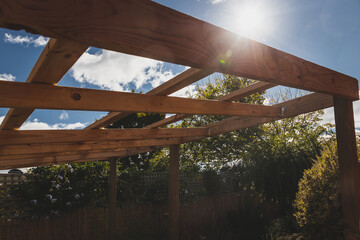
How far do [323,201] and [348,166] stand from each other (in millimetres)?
1070

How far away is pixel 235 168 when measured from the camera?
8156mm

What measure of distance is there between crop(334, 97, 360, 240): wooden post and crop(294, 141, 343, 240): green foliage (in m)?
0.74

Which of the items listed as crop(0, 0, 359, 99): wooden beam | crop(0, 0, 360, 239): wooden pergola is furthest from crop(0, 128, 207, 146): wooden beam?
crop(0, 0, 359, 99): wooden beam

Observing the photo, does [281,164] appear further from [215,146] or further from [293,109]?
[293,109]

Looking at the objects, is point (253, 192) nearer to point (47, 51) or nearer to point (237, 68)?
point (237, 68)

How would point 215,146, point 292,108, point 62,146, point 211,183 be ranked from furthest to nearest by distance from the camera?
point 215,146 → point 211,183 → point 62,146 → point 292,108

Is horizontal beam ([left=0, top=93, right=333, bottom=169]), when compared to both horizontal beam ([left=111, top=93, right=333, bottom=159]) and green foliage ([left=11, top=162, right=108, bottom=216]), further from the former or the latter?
green foliage ([left=11, top=162, right=108, bottom=216])

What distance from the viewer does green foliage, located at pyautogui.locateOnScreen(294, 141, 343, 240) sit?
3.12m

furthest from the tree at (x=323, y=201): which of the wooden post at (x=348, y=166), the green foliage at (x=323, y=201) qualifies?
the wooden post at (x=348, y=166)

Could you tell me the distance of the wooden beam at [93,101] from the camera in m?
1.75

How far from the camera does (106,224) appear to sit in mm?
5809

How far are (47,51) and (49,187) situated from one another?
5841 mm

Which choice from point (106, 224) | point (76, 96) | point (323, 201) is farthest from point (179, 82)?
point (106, 224)

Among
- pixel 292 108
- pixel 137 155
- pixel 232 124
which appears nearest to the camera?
pixel 292 108
